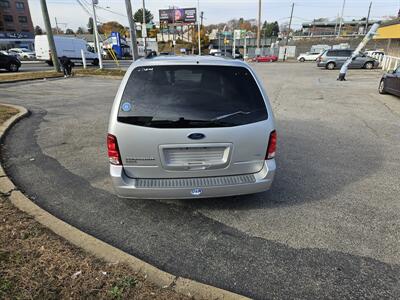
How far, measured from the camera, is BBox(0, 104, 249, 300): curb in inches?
89.7

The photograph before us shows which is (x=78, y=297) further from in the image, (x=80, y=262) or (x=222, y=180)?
(x=222, y=180)

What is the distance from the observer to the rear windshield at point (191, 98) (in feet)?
9.81

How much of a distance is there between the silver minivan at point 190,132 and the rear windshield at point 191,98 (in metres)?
0.01

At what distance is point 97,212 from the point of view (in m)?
3.48

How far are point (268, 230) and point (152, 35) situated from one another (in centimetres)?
8287

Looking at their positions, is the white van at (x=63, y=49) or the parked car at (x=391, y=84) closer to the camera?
the parked car at (x=391, y=84)

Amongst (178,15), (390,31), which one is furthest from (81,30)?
(390,31)

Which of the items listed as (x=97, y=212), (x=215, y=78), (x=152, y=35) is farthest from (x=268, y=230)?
(x=152, y=35)

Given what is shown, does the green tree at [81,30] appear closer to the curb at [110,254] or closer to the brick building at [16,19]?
the brick building at [16,19]

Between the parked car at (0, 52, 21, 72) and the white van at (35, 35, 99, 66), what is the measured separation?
7.52 meters

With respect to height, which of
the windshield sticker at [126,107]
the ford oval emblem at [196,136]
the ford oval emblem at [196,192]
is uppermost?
the windshield sticker at [126,107]

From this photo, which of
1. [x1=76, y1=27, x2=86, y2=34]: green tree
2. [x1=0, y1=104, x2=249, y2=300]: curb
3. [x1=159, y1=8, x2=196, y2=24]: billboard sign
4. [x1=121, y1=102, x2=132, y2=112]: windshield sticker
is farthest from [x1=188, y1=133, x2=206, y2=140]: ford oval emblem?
[x1=76, y1=27, x2=86, y2=34]: green tree

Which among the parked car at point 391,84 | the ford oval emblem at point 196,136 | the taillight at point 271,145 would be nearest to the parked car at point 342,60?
the parked car at point 391,84

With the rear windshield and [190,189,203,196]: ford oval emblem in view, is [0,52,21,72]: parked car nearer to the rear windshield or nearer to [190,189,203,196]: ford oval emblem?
the rear windshield
